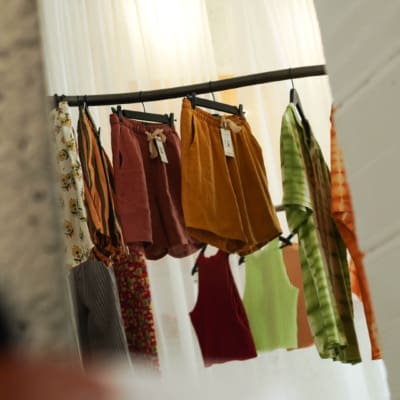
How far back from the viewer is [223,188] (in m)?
1.58

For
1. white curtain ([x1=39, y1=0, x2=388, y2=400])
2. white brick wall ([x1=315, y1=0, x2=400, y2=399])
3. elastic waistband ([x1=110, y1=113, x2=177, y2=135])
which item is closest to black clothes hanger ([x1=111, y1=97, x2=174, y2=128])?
elastic waistband ([x1=110, y1=113, x2=177, y2=135])

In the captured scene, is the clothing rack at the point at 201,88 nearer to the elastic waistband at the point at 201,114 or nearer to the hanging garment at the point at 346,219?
the elastic waistband at the point at 201,114

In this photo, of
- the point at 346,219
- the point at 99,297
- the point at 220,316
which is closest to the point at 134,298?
the point at 99,297

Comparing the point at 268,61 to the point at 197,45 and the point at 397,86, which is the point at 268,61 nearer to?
the point at 197,45

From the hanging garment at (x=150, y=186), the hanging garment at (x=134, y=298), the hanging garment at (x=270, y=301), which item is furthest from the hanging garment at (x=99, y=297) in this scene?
the hanging garment at (x=270, y=301)

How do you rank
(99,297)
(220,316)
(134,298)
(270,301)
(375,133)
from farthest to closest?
(270,301) < (220,316) < (134,298) < (99,297) < (375,133)

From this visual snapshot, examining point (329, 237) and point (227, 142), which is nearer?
point (329, 237)

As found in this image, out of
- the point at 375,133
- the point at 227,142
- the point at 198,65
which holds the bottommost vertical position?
the point at 375,133

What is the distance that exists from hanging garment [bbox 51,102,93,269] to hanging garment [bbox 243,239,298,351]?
0.79 m

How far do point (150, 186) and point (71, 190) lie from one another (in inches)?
9.1

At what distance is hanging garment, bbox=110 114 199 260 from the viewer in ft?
5.15

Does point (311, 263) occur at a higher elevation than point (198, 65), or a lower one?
lower

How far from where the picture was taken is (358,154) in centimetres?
61

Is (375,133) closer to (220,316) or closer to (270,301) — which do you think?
(220,316)
